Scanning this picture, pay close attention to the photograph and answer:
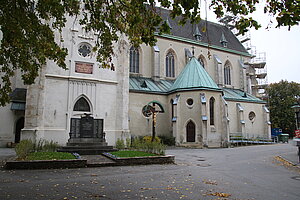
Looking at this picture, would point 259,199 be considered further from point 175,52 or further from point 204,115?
point 175,52

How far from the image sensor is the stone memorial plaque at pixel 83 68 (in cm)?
2022

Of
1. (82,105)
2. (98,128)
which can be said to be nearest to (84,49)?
(82,105)

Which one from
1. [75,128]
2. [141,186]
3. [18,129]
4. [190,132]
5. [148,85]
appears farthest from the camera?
[148,85]

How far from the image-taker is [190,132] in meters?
23.9

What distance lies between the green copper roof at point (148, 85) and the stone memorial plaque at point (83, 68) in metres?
5.11

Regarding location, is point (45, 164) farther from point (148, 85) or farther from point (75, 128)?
point (148, 85)

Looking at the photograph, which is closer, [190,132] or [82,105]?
[82,105]

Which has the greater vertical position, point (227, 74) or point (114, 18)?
point (227, 74)

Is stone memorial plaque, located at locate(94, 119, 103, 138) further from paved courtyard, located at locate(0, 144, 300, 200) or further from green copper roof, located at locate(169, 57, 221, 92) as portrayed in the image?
green copper roof, located at locate(169, 57, 221, 92)

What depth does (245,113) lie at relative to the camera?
30609mm

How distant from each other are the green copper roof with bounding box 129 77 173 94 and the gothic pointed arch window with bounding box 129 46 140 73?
4.37ft

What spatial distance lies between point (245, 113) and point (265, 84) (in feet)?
42.5

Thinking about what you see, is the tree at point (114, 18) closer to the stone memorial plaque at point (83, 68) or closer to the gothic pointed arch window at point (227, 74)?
the stone memorial plaque at point (83, 68)

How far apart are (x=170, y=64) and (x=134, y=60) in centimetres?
500
